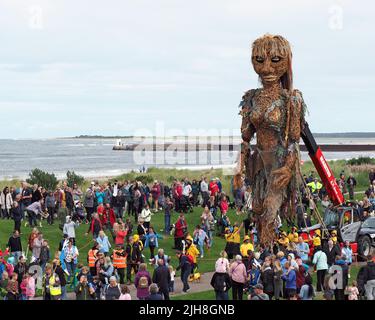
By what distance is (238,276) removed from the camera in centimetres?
1920

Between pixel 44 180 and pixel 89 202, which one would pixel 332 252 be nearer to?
pixel 89 202

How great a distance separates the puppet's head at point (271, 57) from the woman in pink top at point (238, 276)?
14.0 feet

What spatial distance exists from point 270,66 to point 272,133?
5.28ft

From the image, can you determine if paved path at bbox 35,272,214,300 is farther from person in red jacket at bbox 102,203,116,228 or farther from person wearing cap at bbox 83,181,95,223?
person wearing cap at bbox 83,181,95,223

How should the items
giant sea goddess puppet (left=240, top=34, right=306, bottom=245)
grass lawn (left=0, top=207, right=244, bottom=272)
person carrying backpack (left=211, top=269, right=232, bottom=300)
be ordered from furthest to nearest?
grass lawn (left=0, top=207, right=244, bottom=272) < giant sea goddess puppet (left=240, top=34, right=306, bottom=245) < person carrying backpack (left=211, top=269, right=232, bottom=300)

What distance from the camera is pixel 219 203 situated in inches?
1328

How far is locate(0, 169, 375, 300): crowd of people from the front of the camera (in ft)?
60.8

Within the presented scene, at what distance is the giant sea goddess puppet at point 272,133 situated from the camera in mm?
20094

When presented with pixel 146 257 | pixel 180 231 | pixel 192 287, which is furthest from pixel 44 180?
pixel 192 287

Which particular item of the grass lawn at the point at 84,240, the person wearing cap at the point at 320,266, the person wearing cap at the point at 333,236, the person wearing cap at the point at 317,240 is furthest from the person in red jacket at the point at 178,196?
the person wearing cap at the point at 320,266

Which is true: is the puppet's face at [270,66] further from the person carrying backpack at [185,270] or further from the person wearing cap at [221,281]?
the person carrying backpack at [185,270]

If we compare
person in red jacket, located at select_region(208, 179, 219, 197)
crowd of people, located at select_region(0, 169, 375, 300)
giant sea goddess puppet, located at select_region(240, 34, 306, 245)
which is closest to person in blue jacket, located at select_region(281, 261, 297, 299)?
crowd of people, located at select_region(0, 169, 375, 300)
